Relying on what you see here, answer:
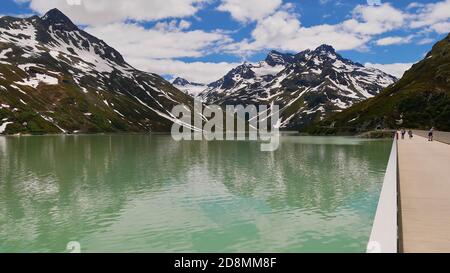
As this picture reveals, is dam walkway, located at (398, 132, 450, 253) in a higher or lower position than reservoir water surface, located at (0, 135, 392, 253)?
higher

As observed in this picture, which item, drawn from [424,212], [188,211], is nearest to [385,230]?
[424,212]

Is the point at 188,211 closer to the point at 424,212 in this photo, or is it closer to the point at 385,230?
the point at 424,212

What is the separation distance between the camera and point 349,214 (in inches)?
1134

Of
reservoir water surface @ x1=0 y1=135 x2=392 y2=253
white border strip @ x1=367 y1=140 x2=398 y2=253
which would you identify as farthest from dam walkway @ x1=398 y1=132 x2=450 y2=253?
reservoir water surface @ x1=0 y1=135 x2=392 y2=253

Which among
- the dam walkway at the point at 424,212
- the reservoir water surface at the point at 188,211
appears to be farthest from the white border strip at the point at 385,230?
the reservoir water surface at the point at 188,211

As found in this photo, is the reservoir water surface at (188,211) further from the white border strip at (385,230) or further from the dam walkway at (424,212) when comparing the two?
the dam walkway at (424,212)

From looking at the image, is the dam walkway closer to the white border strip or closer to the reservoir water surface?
the white border strip

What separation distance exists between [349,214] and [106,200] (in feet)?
61.3

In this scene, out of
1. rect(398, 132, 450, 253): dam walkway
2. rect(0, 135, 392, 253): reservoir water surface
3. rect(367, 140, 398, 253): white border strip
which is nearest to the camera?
rect(367, 140, 398, 253): white border strip

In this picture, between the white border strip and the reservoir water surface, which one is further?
the reservoir water surface

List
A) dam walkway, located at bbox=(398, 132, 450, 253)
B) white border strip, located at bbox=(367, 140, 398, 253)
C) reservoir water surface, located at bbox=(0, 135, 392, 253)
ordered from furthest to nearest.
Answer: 1. reservoir water surface, located at bbox=(0, 135, 392, 253)
2. dam walkway, located at bbox=(398, 132, 450, 253)
3. white border strip, located at bbox=(367, 140, 398, 253)

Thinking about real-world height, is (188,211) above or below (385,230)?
below
